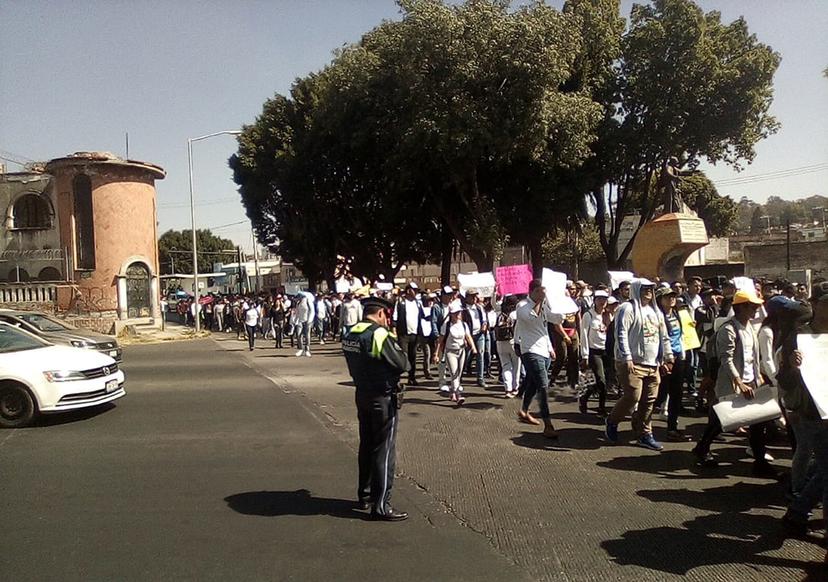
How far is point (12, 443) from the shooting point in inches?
326

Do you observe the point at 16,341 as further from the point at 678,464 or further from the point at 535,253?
the point at 535,253

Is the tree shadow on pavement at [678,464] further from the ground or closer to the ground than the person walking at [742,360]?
A: closer to the ground

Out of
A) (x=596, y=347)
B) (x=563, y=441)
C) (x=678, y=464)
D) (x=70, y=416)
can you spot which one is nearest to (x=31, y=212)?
(x=70, y=416)

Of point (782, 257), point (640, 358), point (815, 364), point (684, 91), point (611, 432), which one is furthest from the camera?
point (782, 257)

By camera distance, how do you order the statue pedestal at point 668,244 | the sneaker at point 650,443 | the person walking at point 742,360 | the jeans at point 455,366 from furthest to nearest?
1. the statue pedestal at point 668,244
2. the jeans at point 455,366
3. the sneaker at point 650,443
4. the person walking at point 742,360

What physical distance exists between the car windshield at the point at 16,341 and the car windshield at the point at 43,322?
5.82m

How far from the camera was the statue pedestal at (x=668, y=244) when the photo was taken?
1689 centimetres

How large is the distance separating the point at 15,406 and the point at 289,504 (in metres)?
5.60

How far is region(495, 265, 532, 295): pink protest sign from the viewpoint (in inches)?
612

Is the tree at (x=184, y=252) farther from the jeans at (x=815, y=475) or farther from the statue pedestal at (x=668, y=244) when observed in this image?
the jeans at (x=815, y=475)

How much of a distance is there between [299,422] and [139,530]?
416 centimetres

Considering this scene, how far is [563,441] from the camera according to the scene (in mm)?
7871

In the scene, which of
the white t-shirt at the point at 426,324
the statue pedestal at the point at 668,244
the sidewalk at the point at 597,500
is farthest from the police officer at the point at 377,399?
the statue pedestal at the point at 668,244

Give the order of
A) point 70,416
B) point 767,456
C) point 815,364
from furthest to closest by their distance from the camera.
Result: 1. point 70,416
2. point 767,456
3. point 815,364
